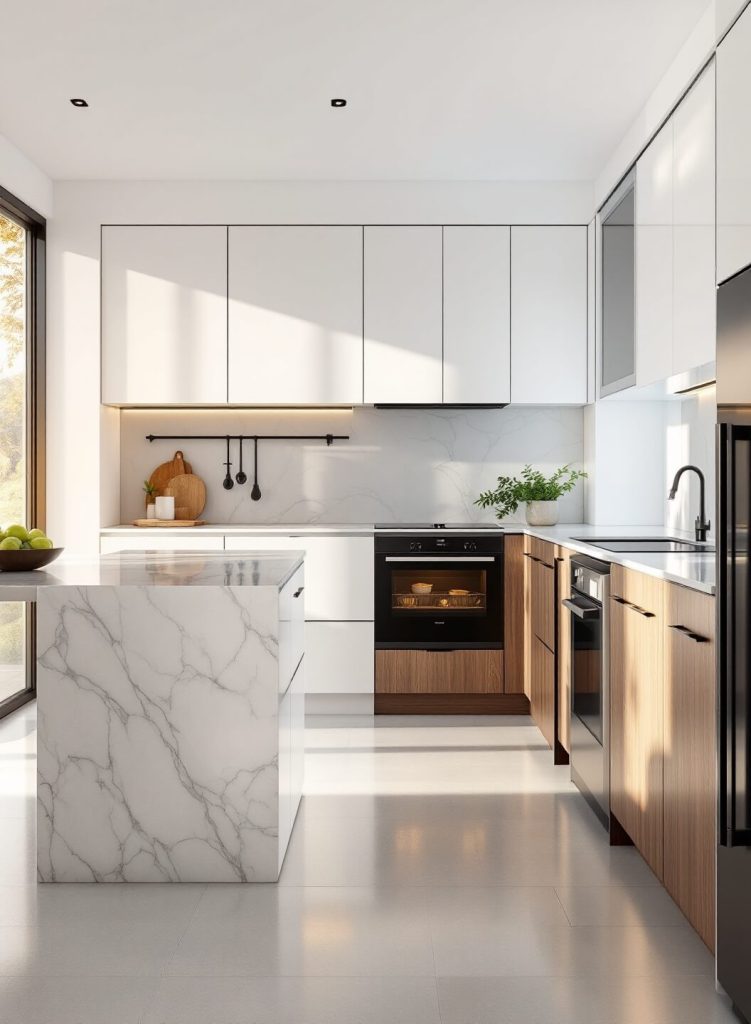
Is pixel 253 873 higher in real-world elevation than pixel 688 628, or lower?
lower

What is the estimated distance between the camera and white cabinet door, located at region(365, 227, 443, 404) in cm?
475

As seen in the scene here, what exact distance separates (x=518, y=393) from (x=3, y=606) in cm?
273

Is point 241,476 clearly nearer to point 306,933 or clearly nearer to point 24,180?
point 24,180

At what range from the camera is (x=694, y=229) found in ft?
10.2

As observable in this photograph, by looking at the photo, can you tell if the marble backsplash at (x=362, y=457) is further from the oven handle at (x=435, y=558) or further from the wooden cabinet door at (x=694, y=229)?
the wooden cabinet door at (x=694, y=229)

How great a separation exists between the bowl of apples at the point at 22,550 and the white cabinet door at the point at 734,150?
1.99m

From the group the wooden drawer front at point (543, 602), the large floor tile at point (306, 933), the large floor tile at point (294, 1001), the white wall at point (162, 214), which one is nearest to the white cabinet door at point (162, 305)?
the white wall at point (162, 214)

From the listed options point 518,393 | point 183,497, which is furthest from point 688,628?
point 183,497

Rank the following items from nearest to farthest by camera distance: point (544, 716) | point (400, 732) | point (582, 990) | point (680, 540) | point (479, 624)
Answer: point (582, 990), point (680, 540), point (544, 716), point (400, 732), point (479, 624)

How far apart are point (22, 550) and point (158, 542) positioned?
1952 millimetres

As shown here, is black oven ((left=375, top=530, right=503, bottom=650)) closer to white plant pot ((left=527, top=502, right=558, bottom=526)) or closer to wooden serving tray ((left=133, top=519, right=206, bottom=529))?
white plant pot ((left=527, top=502, right=558, bottom=526))

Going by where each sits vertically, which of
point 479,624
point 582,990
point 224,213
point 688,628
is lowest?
point 582,990

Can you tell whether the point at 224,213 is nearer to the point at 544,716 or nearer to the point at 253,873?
the point at 544,716

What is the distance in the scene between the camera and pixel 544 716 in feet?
13.0
